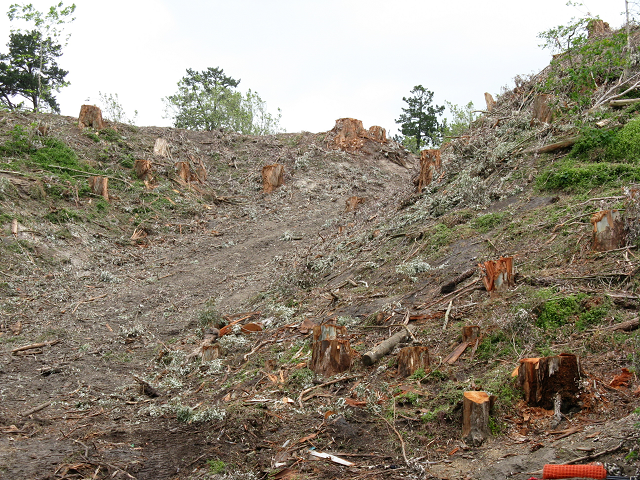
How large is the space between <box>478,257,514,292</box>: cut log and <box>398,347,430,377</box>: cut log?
→ 5.15 ft

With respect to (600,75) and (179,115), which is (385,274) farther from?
(179,115)

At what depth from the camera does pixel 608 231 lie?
6316 millimetres

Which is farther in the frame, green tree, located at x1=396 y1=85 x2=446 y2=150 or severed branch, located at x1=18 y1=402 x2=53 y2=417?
green tree, located at x1=396 y1=85 x2=446 y2=150

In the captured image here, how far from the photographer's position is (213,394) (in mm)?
6375

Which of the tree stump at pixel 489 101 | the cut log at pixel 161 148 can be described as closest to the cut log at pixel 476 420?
the tree stump at pixel 489 101

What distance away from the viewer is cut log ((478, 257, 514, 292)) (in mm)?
6434

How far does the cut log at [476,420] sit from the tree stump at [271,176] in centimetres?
1617

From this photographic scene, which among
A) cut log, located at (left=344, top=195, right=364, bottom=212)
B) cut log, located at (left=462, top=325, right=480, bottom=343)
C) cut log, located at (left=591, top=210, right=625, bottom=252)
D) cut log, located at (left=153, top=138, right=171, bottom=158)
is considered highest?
cut log, located at (left=153, top=138, right=171, bottom=158)

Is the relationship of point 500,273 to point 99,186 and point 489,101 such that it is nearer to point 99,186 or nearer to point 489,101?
point 489,101

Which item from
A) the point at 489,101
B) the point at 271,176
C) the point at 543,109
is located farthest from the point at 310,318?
the point at 271,176

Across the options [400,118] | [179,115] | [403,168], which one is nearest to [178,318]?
[403,168]

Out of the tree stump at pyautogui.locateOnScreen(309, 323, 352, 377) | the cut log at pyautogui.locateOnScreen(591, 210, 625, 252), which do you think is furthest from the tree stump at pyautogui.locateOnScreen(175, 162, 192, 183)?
the cut log at pyautogui.locateOnScreen(591, 210, 625, 252)

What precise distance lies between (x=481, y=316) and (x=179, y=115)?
25.9 m

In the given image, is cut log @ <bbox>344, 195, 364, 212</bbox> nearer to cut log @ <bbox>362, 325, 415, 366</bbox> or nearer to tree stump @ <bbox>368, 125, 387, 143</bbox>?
tree stump @ <bbox>368, 125, 387, 143</bbox>
